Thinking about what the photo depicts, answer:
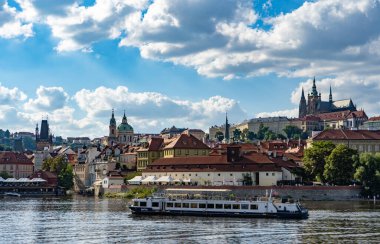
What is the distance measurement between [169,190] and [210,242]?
6514 centimetres

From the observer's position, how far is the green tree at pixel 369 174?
11431 centimetres

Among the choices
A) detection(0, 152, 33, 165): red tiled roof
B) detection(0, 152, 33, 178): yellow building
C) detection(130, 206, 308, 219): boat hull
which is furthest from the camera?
detection(0, 152, 33, 165): red tiled roof

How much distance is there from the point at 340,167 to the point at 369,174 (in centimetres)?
573

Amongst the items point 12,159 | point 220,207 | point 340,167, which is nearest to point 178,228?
point 220,207

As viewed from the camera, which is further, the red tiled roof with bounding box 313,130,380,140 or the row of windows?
the red tiled roof with bounding box 313,130,380,140

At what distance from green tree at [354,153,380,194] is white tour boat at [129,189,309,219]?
136ft

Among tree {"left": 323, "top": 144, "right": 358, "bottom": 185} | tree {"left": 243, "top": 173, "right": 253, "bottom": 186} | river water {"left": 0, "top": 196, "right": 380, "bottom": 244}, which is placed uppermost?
tree {"left": 323, "top": 144, "right": 358, "bottom": 185}

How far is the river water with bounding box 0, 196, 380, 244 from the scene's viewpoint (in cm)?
5347

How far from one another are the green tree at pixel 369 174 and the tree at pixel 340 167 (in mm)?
2286

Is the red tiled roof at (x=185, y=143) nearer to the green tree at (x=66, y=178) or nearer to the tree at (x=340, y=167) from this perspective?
the green tree at (x=66, y=178)

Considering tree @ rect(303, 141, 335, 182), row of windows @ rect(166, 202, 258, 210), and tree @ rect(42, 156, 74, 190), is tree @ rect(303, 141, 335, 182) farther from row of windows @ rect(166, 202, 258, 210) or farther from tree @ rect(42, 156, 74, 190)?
tree @ rect(42, 156, 74, 190)

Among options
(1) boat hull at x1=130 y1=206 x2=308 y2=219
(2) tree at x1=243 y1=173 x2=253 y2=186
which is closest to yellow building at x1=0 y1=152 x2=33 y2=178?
(2) tree at x1=243 y1=173 x2=253 y2=186

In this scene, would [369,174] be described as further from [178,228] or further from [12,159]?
[12,159]

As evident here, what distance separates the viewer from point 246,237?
180 feet
